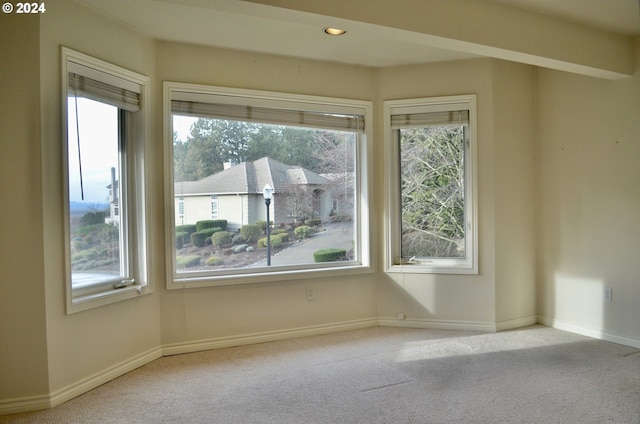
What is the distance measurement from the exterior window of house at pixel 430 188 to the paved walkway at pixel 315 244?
1.34 ft

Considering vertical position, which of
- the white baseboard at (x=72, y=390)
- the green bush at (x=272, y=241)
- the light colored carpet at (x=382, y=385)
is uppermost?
the green bush at (x=272, y=241)

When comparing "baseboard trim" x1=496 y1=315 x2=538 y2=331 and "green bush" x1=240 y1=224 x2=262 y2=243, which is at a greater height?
"green bush" x1=240 y1=224 x2=262 y2=243

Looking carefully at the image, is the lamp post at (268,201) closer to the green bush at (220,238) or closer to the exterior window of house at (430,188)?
the green bush at (220,238)

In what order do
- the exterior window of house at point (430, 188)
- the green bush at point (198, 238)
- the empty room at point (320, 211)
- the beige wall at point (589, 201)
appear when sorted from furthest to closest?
the exterior window of house at point (430, 188) < the green bush at point (198, 238) < the beige wall at point (589, 201) < the empty room at point (320, 211)

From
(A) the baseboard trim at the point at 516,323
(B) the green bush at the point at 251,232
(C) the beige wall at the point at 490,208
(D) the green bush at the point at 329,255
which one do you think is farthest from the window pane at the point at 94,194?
(A) the baseboard trim at the point at 516,323

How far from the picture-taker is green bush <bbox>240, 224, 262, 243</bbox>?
4000 mm

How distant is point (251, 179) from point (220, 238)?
1.90 feet

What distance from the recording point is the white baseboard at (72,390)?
2680mm

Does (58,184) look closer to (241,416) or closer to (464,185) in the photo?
(241,416)

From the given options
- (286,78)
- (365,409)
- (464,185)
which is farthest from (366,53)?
(365,409)

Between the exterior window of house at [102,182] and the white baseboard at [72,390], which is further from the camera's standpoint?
the exterior window of house at [102,182]

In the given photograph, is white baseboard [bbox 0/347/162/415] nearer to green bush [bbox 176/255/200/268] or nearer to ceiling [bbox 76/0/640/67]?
green bush [bbox 176/255/200/268]

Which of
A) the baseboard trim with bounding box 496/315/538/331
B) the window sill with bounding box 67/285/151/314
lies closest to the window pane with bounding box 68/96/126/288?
the window sill with bounding box 67/285/151/314

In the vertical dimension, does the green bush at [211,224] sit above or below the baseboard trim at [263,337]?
above
